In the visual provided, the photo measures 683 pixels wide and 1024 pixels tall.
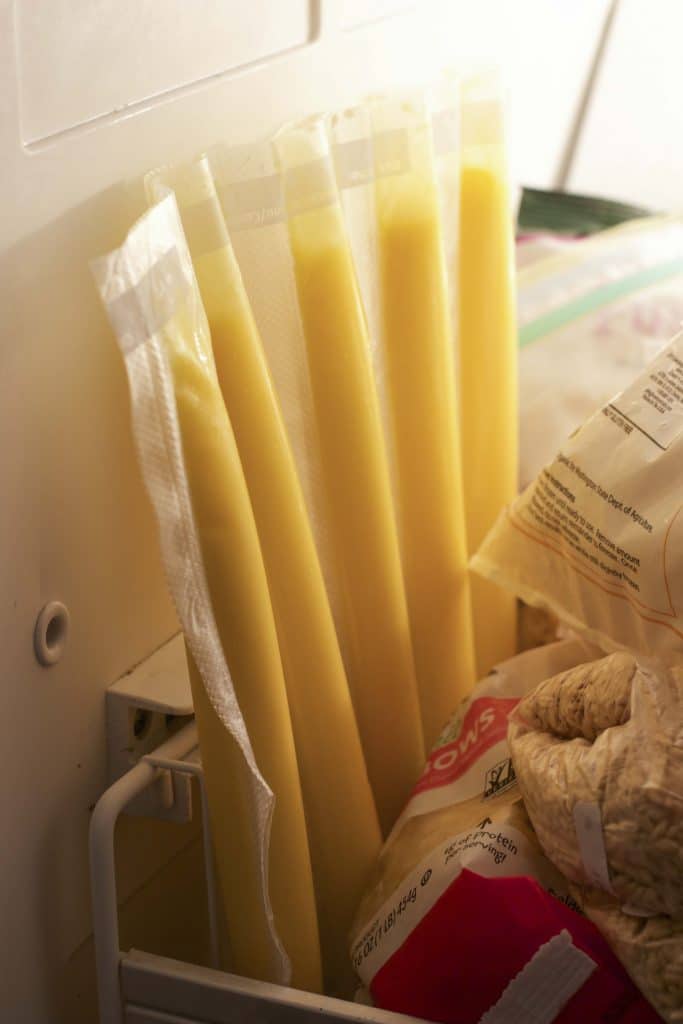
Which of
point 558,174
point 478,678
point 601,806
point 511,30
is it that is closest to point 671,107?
point 558,174

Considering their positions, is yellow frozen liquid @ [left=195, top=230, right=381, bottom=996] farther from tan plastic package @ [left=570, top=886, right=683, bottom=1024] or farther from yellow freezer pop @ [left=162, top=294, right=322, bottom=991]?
tan plastic package @ [left=570, top=886, right=683, bottom=1024]

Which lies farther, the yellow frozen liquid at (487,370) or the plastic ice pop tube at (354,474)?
the yellow frozen liquid at (487,370)

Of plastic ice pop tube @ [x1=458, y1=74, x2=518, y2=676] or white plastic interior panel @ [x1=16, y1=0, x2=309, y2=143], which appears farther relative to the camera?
plastic ice pop tube @ [x1=458, y1=74, x2=518, y2=676]

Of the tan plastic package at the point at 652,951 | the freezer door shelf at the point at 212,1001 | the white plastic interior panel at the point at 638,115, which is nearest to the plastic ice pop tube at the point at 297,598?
the freezer door shelf at the point at 212,1001

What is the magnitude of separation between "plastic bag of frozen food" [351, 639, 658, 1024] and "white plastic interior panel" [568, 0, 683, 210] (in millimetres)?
1090

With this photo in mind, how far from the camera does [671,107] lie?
5.83 feet

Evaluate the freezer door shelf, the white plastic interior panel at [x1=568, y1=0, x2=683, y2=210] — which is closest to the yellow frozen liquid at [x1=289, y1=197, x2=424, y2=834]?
the freezer door shelf

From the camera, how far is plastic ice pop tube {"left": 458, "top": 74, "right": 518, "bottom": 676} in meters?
0.97

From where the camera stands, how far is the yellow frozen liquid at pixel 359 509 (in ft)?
2.74

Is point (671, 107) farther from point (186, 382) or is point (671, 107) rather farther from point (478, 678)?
point (186, 382)

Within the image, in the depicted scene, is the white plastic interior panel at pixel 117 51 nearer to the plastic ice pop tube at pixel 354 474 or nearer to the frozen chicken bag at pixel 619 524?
the plastic ice pop tube at pixel 354 474

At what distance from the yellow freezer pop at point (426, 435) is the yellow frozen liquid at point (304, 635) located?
0.45ft

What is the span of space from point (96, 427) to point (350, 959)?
464 mm

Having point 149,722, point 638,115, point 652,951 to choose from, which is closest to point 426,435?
point 149,722
